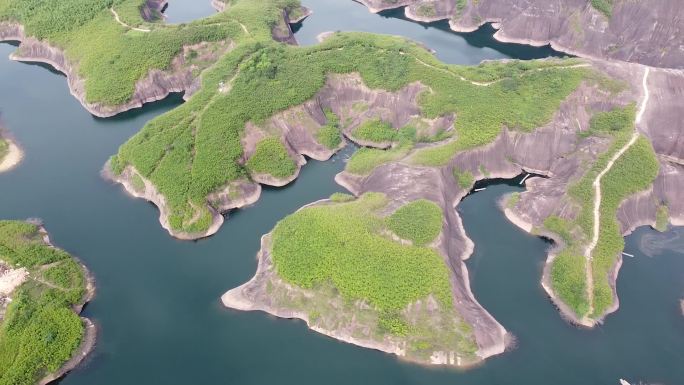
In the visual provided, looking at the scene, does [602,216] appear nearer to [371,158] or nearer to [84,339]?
[371,158]

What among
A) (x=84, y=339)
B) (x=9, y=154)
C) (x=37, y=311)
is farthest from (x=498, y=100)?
(x=9, y=154)

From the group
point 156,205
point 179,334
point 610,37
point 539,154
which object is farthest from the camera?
point 610,37

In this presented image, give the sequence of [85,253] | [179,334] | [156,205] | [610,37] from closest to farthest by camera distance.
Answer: [179,334]
[85,253]
[156,205]
[610,37]

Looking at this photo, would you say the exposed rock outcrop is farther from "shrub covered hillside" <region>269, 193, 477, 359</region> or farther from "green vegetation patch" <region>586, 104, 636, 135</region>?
"green vegetation patch" <region>586, 104, 636, 135</region>

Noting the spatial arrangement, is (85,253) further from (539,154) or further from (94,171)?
(539,154)

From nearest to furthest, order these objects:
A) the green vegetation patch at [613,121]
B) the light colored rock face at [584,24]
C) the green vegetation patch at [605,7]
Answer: the green vegetation patch at [613,121] < the light colored rock face at [584,24] < the green vegetation patch at [605,7]

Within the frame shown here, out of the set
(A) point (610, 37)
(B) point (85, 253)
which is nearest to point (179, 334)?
(B) point (85, 253)

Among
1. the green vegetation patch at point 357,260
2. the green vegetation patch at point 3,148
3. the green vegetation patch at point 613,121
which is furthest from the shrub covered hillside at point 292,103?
the green vegetation patch at point 3,148

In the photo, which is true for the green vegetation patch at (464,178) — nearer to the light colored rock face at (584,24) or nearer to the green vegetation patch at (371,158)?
the green vegetation patch at (371,158)
